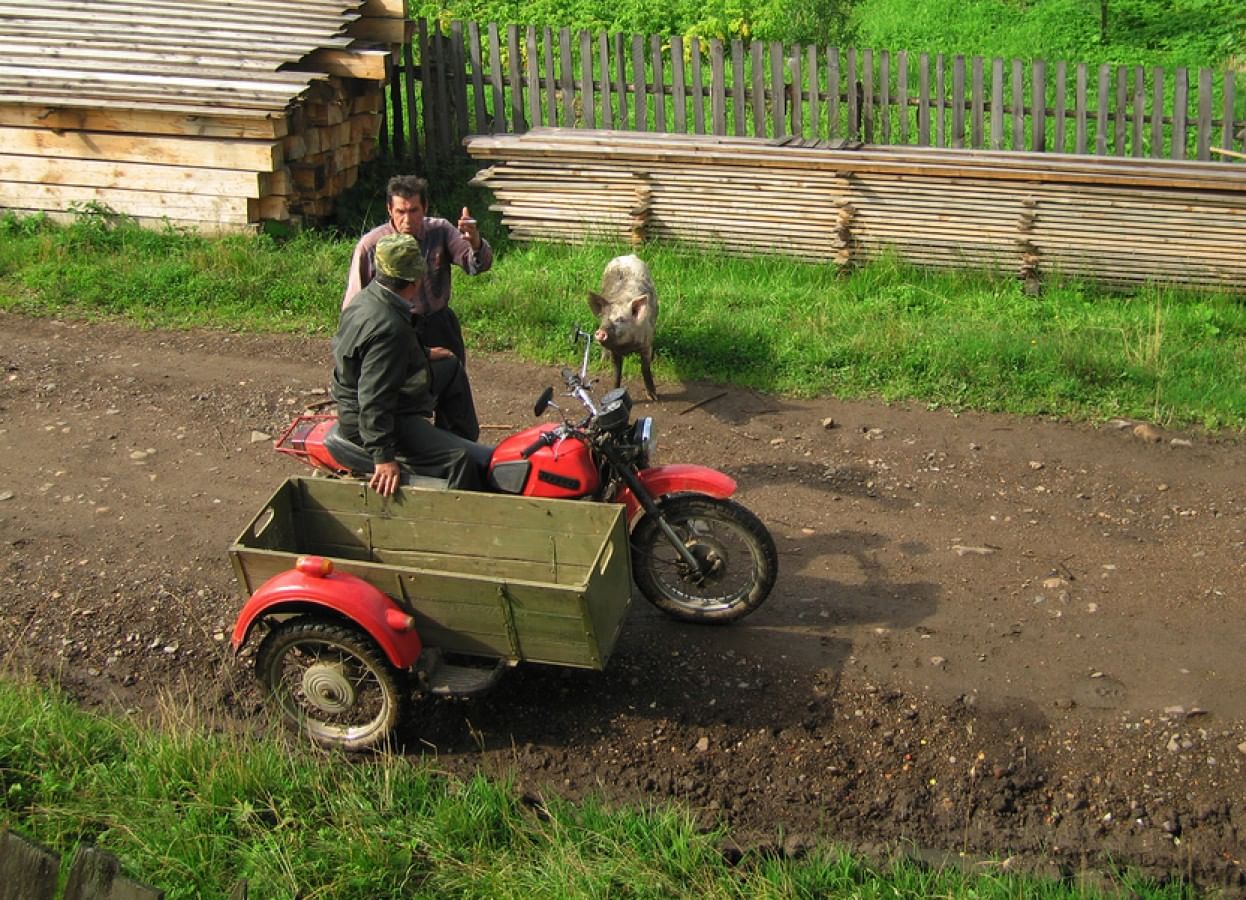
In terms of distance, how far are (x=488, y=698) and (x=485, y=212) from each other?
23.4 ft

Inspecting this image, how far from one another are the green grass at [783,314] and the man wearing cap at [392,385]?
11.3ft

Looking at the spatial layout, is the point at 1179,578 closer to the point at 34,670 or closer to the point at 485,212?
the point at 34,670

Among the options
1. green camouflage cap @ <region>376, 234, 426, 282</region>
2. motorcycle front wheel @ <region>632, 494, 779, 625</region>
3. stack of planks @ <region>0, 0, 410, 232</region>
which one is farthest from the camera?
stack of planks @ <region>0, 0, 410, 232</region>

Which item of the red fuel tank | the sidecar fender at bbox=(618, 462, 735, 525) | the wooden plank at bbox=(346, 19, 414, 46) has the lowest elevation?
the sidecar fender at bbox=(618, 462, 735, 525)

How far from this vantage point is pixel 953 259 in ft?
35.7

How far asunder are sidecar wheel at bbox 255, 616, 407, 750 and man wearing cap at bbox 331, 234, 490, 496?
2.59 feet

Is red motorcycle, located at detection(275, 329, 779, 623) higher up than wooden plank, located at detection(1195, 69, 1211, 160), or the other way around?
wooden plank, located at detection(1195, 69, 1211, 160)

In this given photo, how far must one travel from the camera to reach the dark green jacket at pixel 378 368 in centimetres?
605

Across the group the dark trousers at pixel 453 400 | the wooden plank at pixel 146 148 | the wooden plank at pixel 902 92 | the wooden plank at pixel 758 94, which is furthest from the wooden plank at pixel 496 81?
the dark trousers at pixel 453 400

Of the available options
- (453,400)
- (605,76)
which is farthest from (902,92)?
(453,400)

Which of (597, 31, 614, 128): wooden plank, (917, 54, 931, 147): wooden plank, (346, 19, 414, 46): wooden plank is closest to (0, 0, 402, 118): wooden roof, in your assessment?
(346, 19, 414, 46): wooden plank

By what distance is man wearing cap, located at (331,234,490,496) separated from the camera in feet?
19.8

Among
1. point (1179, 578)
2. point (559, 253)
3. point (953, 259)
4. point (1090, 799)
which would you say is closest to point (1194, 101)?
point (953, 259)

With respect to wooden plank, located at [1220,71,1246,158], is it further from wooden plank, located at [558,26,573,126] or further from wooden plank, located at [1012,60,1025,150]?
wooden plank, located at [558,26,573,126]
